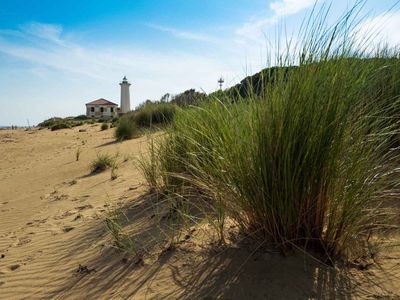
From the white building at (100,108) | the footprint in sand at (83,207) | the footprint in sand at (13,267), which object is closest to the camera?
the footprint in sand at (13,267)

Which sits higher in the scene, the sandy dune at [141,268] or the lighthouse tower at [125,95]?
the lighthouse tower at [125,95]

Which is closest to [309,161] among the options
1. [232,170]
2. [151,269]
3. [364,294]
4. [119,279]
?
[232,170]

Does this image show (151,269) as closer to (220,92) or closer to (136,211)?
(136,211)

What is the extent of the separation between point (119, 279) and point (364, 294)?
1.68 meters

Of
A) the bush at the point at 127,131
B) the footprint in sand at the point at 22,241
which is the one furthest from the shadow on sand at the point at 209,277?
the bush at the point at 127,131

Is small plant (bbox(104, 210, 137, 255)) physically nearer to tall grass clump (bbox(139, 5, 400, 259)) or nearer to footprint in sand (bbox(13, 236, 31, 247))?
tall grass clump (bbox(139, 5, 400, 259))

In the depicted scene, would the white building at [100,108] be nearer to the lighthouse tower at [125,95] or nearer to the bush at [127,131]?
the lighthouse tower at [125,95]

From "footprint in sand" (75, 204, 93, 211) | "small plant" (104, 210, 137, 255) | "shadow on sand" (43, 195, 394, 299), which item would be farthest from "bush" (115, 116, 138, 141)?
"shadow on sand" (43, 195, 394, 299)

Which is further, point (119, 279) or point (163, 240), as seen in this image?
point (163, 240)

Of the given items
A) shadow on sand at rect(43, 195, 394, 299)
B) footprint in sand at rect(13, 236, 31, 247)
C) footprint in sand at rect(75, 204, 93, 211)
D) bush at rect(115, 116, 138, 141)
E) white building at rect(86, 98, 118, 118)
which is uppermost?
white building at rect(86, 98, 118, 118)

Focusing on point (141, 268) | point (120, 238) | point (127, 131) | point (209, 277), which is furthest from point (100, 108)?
point (209, 277)

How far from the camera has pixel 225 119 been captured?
3061 millimetres

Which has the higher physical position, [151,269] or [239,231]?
[239,231]

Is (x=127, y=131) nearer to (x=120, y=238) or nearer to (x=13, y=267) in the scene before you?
(x=13, y=267)
